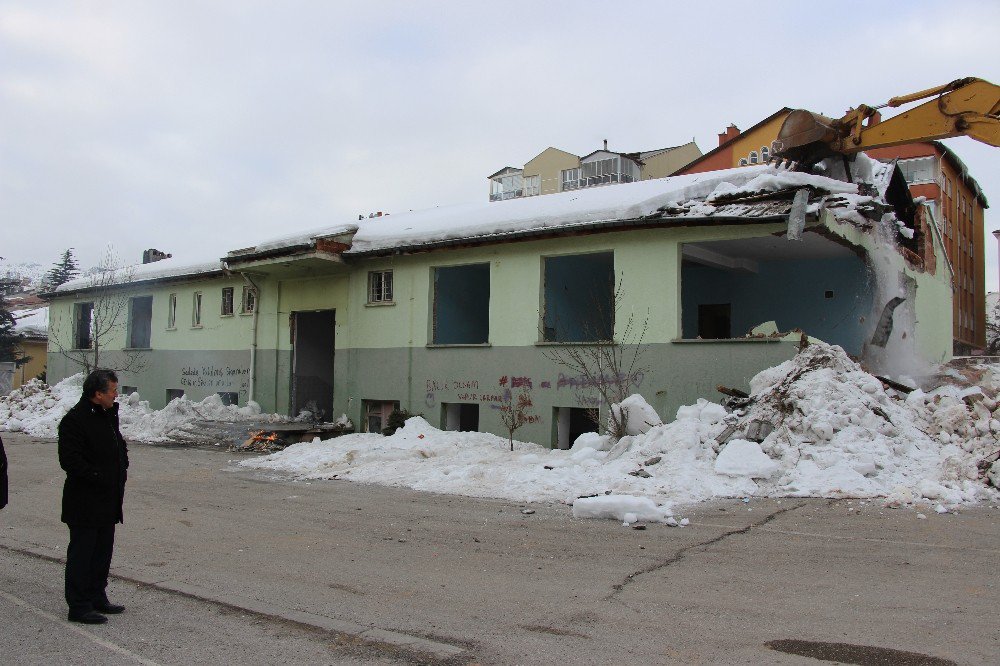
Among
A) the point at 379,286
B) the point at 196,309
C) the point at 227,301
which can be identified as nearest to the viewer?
the point at 379,286

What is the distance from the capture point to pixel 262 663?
4.55m

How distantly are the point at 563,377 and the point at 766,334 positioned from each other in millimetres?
4255

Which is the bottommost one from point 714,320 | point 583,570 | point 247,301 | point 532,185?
point 583,570

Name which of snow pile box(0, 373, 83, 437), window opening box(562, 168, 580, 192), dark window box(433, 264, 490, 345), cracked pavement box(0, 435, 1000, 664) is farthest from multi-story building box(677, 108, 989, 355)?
snow pile box(0, 373, 83, 437)

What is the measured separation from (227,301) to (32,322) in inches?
1246

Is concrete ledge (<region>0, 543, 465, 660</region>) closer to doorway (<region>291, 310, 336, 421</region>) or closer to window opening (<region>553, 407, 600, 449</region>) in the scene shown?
window opening (<region>553, 407, 600, 449</region>)

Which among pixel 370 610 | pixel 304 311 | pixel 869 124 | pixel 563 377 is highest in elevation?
pixel 869 124

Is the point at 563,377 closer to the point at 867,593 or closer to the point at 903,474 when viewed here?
the point at 903,474

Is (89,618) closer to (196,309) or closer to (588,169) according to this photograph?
(196,309)

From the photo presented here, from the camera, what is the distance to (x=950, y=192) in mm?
42312

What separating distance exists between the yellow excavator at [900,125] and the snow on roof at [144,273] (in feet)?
56.9

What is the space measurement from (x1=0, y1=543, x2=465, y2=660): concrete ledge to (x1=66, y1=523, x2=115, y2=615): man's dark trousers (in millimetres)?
748

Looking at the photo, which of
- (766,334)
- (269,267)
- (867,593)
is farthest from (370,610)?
(269,267)

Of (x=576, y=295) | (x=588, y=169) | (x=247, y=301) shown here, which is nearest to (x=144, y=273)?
(x=247, y=301)
